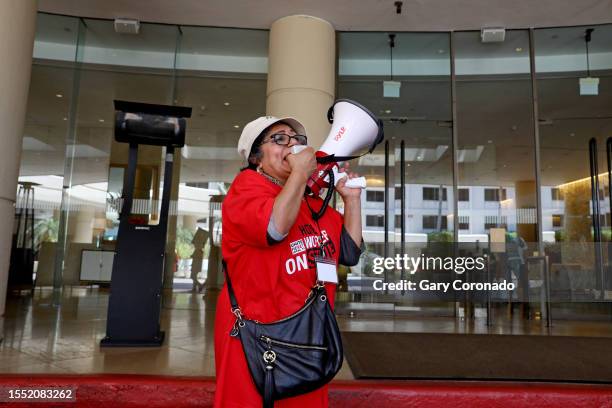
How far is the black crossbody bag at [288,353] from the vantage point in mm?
1156

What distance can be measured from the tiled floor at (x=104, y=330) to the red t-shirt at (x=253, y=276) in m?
1.78

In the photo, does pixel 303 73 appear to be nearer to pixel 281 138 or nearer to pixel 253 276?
pixel 281 138

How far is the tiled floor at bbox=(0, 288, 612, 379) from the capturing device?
3031 mm

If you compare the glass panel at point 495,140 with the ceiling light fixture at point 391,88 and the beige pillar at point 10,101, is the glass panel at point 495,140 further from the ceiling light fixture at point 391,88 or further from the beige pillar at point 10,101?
the beige pillar at point 10,101

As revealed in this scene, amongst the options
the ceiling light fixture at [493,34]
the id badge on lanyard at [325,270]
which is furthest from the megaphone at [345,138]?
the ceiling light fixture at [493,34]

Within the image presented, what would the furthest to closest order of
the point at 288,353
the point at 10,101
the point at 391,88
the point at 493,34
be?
the point at 391,88 → the point at 493,34 → the point at 10,101 → the point at 288,353

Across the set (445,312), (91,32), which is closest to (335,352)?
(445,312)

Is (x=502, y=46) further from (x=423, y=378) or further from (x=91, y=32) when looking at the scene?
(x=91, y=32)

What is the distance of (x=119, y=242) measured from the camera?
12.7 ft

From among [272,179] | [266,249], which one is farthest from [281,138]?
[266,249]

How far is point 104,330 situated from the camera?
15.1 ft

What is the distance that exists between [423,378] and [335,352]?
193cm

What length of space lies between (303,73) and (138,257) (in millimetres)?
3280

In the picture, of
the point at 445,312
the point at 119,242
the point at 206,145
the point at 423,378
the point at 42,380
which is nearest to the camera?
the point at 42,380
